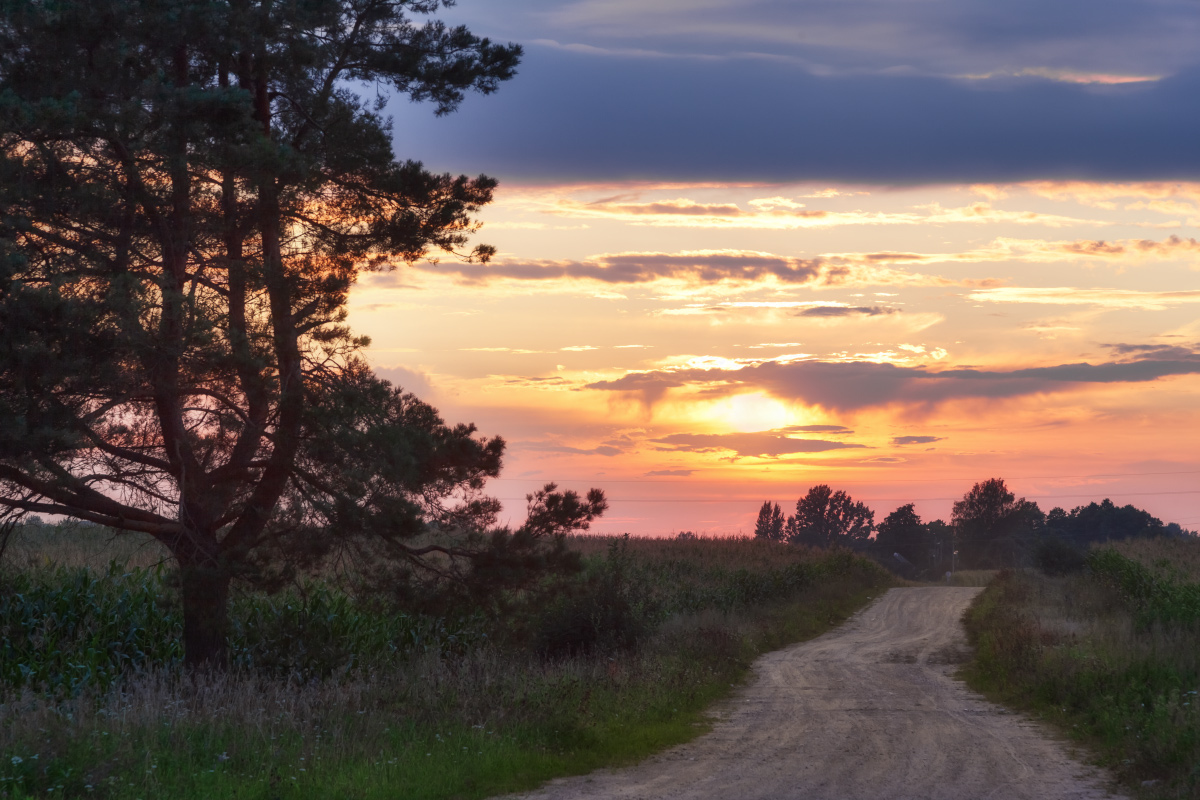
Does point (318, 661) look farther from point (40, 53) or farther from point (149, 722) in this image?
point (40, 53)

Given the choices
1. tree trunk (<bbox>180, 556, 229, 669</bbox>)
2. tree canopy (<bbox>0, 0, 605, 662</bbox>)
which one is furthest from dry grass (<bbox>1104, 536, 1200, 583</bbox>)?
tree trunk (<bbox>180, 556, 229, 669</bbox>)

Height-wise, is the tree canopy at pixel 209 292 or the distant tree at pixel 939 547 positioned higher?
the tree canopy at pixel 209 292

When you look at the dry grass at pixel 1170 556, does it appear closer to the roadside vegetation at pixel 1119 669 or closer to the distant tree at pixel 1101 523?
the roadside vegetation at pixel 1119 669

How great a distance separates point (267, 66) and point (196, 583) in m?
9.09

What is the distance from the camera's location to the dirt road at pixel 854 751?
408 inches

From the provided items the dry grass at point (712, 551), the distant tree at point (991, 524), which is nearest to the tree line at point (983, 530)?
the distant tree at point (991, 524)

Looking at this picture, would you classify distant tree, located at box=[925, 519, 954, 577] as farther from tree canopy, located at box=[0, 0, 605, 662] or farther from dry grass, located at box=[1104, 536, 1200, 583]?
tree canopy, located at box=[0, 0, 605, 662]

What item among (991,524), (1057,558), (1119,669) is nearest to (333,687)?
(1119,669)

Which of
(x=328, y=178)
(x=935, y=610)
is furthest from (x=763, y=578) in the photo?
(x=328, y=178)

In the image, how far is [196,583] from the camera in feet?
54.0

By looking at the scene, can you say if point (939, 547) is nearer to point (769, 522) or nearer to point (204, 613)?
point (769, 522)

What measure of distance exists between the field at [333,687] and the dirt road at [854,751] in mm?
809

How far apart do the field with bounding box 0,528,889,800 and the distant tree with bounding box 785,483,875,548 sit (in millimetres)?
120165

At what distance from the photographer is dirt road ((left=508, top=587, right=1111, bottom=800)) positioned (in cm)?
1037
